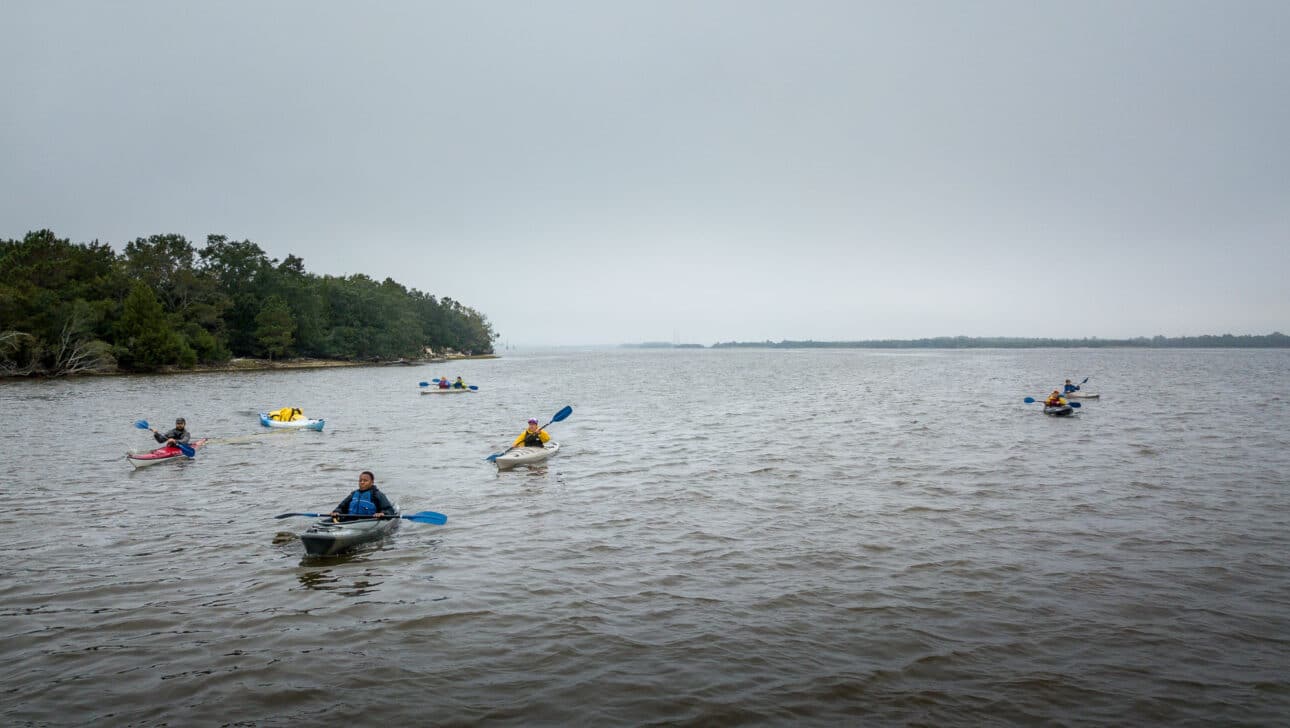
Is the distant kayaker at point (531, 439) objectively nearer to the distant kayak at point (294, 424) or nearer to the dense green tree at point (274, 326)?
the distant kayak at point (294, 424)

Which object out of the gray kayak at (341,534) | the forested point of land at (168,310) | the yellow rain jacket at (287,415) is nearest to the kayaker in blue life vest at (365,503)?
the gray kayak at (341,534)

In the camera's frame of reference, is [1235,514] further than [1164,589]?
Yes

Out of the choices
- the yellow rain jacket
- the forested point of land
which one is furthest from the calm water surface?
the forested point of land

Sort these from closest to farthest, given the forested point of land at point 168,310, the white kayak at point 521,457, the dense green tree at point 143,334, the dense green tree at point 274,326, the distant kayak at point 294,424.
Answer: the white kayak at point 521,457
the distant kayak at point 294,424
the forested point of land at point 168,310
the dense green tree at point 143,334
the dense green tree at point 274,326

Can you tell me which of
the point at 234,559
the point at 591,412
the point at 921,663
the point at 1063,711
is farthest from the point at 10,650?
the point at 591,412

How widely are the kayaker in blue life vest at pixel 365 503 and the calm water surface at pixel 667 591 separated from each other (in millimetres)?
784

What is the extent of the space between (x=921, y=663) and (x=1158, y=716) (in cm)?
229

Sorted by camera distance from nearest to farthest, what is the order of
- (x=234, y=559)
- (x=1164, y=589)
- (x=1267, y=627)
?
(x=1267, y=627)
(x=1164, y=589)
(x=234, y=559)

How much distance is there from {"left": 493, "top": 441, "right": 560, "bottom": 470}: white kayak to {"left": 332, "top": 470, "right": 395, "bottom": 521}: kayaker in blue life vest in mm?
8194

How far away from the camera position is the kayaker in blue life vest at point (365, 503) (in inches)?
536

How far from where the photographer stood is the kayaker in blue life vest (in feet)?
44.7

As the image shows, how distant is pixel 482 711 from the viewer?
7.05 m

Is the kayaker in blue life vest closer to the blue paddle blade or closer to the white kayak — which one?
the blue paddle blade

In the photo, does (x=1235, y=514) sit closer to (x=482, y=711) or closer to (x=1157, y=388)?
(x=482, y=711)
